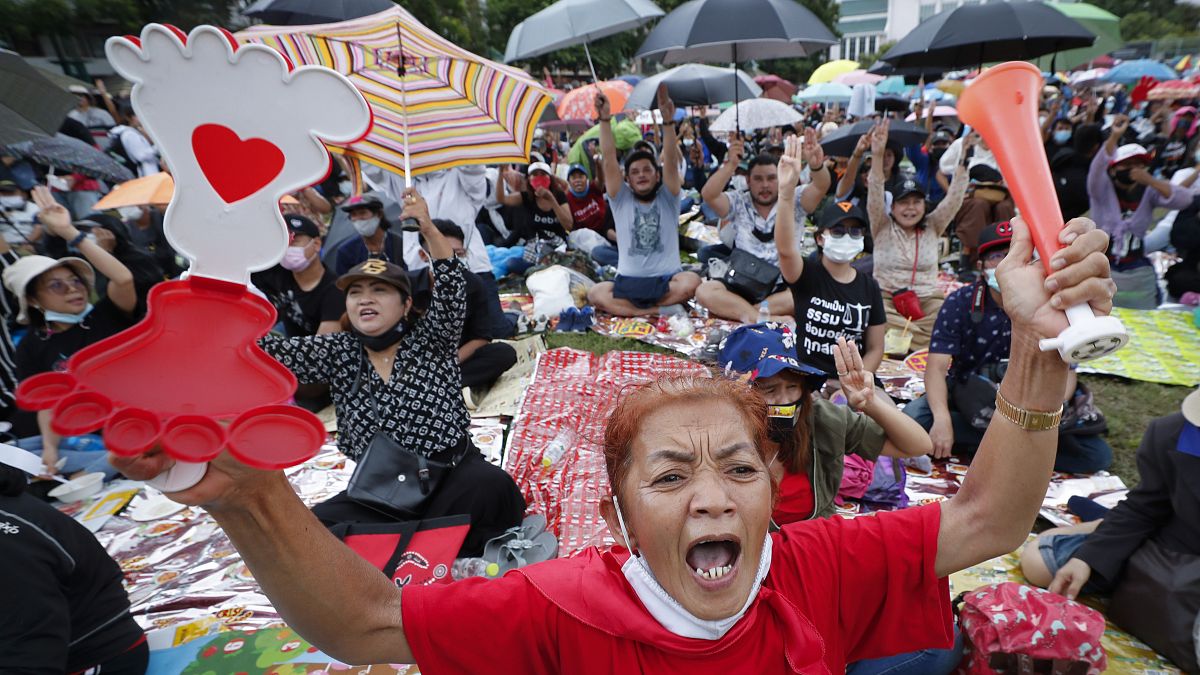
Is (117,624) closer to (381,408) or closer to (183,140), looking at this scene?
(381,408)

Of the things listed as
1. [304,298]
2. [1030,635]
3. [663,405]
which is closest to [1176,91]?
[1030,635]

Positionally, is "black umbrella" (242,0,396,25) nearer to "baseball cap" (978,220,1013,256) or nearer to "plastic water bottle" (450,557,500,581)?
"plastic water bottle" (450,557,500,581)

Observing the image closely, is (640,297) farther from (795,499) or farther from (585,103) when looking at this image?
(585,103)

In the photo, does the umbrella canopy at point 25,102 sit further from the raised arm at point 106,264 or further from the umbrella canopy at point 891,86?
the umbrella canopy at point 891,86

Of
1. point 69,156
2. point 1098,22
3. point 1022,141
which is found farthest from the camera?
point 1098,22

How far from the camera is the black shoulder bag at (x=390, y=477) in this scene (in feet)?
10.3

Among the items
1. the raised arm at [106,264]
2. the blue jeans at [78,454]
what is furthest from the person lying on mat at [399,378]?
the blue jeans at [78,454]

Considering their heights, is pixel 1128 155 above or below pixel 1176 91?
below

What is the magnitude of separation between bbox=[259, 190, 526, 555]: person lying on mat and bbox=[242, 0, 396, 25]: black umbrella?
3.54m

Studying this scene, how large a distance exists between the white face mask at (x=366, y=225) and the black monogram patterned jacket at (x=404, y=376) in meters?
2.61

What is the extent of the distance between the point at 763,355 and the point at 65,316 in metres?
4.20

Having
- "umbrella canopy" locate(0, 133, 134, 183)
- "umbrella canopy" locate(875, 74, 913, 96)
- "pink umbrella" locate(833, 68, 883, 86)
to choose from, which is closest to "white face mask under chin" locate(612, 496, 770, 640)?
"umbrella canopy" locate(0, 133, 134, 183)

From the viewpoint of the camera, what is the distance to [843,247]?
A: 14.5ft

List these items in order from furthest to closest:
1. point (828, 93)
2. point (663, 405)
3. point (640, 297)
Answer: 1. point (828, 93)
2. point (640, 297)
3. point (663, 405)
